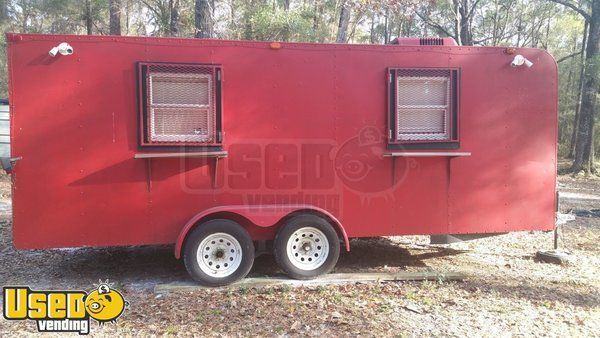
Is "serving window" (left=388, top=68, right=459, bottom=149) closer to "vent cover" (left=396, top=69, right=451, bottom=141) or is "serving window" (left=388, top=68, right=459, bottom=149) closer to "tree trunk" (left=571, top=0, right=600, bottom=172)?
"vent cover" (left=396, top=69, right=451, bottom=141)

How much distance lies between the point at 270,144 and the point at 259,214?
2.80 feet

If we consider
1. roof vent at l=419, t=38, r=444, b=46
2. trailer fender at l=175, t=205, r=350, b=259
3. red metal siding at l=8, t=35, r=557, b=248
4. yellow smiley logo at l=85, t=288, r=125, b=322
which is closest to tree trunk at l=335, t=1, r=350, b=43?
roof vent at l=419, t=38, r=444, b=46

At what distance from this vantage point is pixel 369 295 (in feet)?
16.4

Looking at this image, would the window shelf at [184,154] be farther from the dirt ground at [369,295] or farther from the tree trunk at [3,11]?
the tree trunk at [3,11]

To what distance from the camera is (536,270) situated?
5996 millimetres

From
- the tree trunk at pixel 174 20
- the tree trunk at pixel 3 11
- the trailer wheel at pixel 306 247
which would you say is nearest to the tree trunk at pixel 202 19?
the tree trunk at pixel 174 20

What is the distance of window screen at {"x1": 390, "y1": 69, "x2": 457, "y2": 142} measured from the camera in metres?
5.54

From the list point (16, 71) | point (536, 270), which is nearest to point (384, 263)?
point (536, 270)

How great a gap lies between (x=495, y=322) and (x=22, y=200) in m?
5.08

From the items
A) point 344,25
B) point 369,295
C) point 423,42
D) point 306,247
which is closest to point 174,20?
point 344,25

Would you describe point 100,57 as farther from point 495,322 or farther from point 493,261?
point 493,261

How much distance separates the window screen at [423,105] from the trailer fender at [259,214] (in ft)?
4.25

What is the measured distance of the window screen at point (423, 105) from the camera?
18.2 ft

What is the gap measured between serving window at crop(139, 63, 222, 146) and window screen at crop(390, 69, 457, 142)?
2.18 meters
